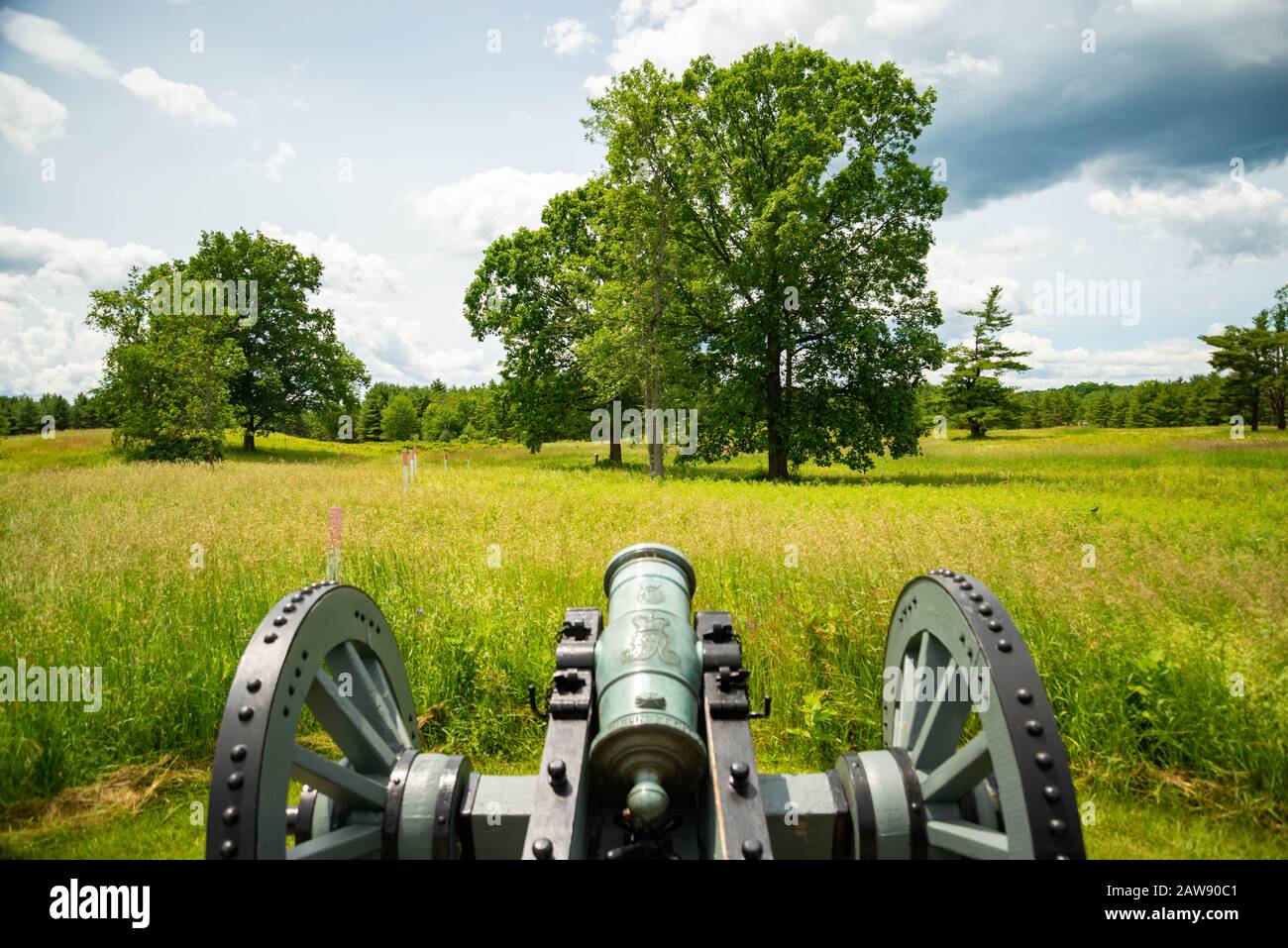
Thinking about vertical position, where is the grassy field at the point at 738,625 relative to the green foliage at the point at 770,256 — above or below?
below

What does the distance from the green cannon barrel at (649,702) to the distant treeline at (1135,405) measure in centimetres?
3038

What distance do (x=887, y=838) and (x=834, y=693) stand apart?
7.91 feet

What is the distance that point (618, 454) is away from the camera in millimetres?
28359

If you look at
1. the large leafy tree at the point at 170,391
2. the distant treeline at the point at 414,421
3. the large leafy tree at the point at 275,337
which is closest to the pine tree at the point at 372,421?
the distant treeline at the point at 414,421

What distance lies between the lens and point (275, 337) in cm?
3559

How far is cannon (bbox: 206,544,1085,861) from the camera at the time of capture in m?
1.56

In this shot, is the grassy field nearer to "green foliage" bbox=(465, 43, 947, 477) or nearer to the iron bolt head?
the iron bolt head

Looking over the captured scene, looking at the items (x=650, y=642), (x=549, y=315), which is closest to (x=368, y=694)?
(x=650, y=642)

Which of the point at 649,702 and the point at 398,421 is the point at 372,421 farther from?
the point at 649,702
